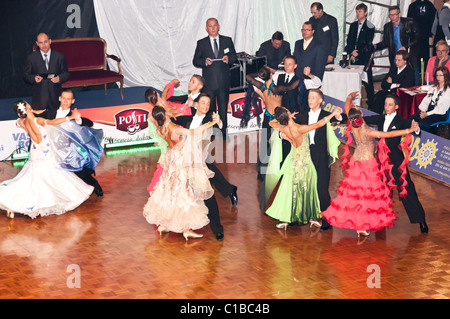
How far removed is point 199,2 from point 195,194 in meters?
7.67

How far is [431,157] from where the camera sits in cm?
1088

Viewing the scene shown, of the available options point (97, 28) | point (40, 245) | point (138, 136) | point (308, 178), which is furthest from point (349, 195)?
point (97, 28)

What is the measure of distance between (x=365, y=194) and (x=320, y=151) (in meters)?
0.74

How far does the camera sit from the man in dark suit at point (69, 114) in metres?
9.55

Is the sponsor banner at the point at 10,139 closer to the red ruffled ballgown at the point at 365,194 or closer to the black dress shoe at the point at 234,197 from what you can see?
the black dress shoe at the point at 234,197

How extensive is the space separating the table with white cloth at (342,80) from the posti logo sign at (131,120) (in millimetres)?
3381

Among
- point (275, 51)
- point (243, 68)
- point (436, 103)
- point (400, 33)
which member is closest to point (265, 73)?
point (436, 103)

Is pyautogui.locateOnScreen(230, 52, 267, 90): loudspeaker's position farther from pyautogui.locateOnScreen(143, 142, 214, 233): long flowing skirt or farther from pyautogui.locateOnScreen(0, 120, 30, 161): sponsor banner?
pyautogui.locateOnScreen(143, 142, 214, 233): long flowing skirt

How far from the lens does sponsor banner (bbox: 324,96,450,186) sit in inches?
417

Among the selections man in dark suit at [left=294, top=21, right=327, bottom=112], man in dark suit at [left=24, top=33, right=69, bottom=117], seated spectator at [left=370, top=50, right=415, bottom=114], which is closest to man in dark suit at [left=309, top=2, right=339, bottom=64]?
man in dark suit at [left=294, top=21, right=327, bottom=112]

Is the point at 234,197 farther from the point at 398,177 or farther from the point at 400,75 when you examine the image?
the point at 400,75

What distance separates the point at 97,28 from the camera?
14617 mm

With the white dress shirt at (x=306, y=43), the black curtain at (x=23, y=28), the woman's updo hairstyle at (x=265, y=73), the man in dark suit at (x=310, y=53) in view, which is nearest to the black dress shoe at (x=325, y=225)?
the woman's updo hairstyle at (x=265, y=73)

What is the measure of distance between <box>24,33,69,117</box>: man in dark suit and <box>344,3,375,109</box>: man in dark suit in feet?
17.9
